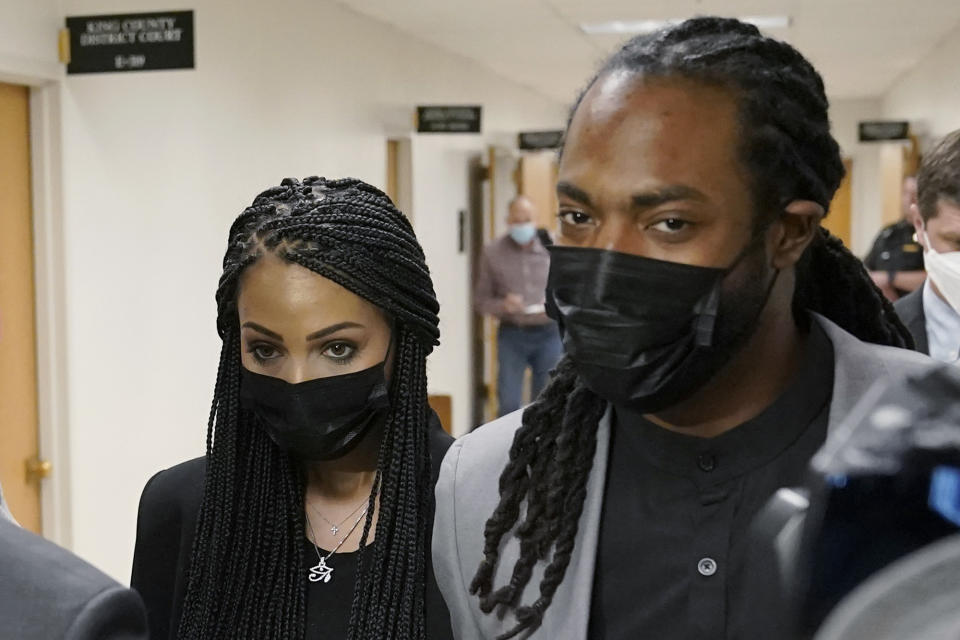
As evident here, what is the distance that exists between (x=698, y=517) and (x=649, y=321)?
0.79 feet

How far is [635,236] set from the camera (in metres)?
1.20

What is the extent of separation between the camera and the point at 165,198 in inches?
189

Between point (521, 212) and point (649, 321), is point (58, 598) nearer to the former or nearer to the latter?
point (649, 321)

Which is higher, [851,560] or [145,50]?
[145,50]

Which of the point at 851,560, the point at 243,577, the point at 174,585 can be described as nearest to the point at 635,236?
the point at 851,560

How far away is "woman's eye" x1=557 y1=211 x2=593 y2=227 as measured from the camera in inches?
48.8

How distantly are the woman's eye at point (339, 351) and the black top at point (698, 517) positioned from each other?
65cm

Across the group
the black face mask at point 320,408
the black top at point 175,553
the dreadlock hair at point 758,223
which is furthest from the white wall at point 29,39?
the dreadlock hair at point 758,223

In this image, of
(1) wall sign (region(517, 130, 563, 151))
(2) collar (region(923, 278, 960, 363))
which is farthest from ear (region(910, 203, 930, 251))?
(1) wall sign (region(517, 130, 563, 151))

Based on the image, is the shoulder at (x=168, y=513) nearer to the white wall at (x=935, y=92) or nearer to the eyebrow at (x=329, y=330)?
the eyebrow at (x=329, y=330)

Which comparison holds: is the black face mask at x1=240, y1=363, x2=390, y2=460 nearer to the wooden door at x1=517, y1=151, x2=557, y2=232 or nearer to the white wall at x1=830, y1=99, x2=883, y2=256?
the wooden door at x1=517, y1=151, x2=557, y2=232

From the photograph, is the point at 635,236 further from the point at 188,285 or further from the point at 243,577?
the point at 188,285

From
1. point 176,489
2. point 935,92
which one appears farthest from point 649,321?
point 935,92

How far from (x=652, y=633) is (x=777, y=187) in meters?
0.52
